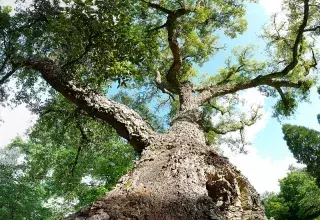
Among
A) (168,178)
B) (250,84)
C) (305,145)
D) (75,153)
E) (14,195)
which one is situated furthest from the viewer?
(305,145)

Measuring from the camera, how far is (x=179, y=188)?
323cm

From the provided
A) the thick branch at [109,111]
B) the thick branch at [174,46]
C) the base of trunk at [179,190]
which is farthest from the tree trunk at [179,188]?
the thick branch at [174,46]

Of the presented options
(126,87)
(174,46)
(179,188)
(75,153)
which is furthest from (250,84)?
(75,153)

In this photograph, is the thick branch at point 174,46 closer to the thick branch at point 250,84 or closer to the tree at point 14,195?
the thick branch at point 250,84

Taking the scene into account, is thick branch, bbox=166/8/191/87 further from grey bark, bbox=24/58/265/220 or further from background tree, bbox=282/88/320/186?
background tree, bbox=282/88/320/186

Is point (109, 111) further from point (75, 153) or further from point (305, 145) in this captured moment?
point (305, 145)

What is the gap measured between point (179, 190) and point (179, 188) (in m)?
0.05

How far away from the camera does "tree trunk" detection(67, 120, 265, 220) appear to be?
106 inches

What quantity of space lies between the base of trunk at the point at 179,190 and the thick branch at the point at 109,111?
1.39ft

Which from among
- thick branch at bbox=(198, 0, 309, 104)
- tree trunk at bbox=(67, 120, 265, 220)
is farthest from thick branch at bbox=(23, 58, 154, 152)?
thick branch at bbox=(198, 0, 309, 104)

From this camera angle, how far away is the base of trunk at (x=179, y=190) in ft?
8.83

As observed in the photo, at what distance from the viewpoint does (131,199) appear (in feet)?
9.35

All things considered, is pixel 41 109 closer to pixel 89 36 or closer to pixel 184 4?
pixel 89 36

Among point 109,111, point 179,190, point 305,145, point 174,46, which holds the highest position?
point 305,145
